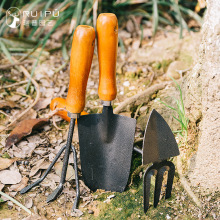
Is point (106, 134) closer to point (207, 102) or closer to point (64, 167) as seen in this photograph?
point (64, 167)

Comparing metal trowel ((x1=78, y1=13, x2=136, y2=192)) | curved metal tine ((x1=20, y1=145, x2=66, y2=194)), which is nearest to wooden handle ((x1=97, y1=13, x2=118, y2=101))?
metal trowel ((x1=78, y1=13, x2=136, y2=192))

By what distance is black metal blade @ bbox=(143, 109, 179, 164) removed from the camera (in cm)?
133

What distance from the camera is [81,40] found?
1.29 meters

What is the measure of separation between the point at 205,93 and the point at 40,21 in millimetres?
1700

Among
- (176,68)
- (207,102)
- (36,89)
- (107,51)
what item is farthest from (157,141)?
(36,89)

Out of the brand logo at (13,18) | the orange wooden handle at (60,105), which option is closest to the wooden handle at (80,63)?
the orange wooden handle at (60,105)

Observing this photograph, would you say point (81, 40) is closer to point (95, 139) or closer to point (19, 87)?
point (95, 139)

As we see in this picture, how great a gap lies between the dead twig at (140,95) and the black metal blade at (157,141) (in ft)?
1.96

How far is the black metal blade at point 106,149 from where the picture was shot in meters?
1.56

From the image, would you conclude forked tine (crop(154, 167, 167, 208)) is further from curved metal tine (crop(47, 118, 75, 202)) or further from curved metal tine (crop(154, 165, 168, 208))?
curved metal tine (crop(47, 118, 75, 202))

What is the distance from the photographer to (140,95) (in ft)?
6.57

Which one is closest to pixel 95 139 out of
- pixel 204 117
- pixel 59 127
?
pixel 59 127

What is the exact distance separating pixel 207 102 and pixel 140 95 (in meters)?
0.68

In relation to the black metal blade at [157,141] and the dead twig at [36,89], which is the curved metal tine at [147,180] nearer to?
the black metal blade at [157,141]
